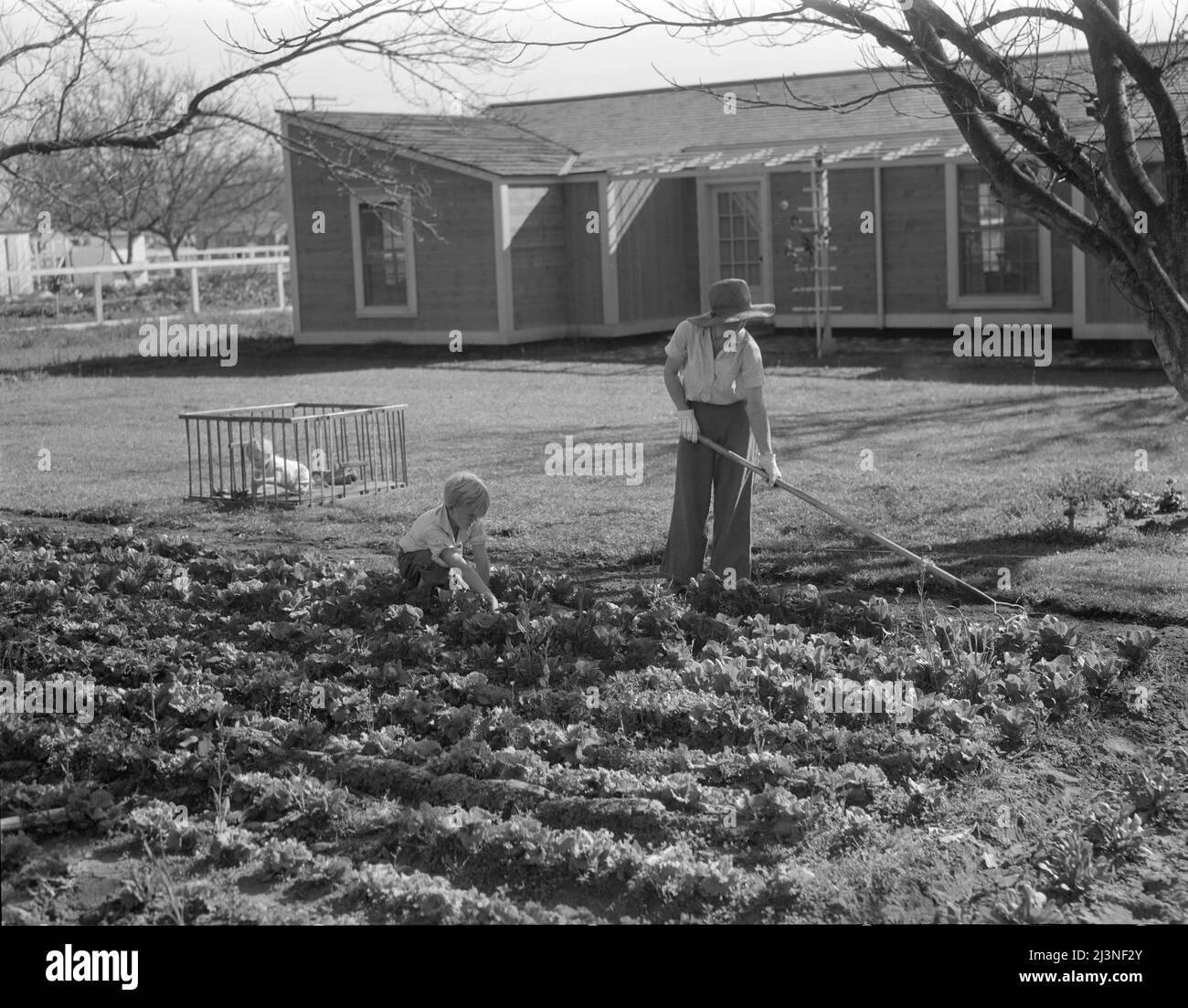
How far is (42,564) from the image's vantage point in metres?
9.35

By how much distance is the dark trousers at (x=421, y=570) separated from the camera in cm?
839

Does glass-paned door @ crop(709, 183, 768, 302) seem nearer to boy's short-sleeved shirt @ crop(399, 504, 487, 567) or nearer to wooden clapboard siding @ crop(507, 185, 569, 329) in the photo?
wooden clapboard siding @ crop(507, 185, 569, 329)

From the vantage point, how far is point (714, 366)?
8617 millimetres

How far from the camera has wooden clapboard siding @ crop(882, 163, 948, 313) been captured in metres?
24.2

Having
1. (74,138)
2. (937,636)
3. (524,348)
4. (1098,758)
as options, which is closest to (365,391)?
(524,348)

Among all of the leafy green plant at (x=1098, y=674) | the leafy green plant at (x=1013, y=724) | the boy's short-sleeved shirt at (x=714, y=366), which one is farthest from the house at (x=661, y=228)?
the leafy green plant at (x=1013, y=724)

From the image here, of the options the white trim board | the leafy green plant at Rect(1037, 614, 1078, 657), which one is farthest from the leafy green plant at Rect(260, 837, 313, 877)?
the white trim board

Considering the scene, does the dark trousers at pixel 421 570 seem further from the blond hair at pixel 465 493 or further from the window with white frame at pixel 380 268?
the window with white frame at pixel 380 268

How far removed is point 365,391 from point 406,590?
12.5 metres

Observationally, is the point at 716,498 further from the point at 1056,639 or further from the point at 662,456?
the point at 662,456

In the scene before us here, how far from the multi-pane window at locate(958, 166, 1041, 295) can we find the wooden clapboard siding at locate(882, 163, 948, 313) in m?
0.34

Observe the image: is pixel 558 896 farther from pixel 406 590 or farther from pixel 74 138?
pixel 74 138

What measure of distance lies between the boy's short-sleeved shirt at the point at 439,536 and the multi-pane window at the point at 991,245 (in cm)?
1731

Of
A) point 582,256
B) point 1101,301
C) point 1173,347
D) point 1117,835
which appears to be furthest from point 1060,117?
point 582,256
